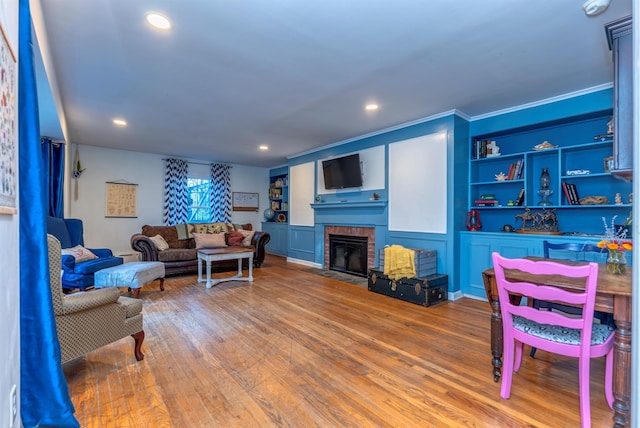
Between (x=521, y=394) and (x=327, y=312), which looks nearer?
(x=521, y=394)

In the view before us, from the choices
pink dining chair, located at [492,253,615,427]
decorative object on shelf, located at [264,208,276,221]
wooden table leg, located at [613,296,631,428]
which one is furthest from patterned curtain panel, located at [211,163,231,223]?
wooden table leg, located at [613,296,631,428]

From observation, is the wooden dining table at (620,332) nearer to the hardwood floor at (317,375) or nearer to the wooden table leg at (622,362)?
the wooden table leg at (622,362)

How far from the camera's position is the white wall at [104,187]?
19.8ft

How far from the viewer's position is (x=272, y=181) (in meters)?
8.79

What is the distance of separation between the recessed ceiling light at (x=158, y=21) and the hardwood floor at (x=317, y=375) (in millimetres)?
2485

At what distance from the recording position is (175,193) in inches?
274

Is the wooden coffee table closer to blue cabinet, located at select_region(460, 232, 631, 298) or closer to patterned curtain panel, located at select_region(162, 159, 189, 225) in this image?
patterned curtain panel, located at select_region(162, 159, 189, 225)

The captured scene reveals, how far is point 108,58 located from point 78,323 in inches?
87.2

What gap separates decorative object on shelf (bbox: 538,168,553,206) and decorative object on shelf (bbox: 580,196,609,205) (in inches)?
13.3

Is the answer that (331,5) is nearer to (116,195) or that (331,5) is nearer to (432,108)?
(432,108)

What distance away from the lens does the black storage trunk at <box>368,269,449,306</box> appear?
373 centimetres

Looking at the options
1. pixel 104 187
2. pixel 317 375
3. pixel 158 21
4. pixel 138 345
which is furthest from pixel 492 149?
pixel 104 187

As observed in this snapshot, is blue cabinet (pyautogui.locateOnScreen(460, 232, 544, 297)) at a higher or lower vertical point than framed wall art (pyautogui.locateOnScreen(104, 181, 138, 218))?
lower

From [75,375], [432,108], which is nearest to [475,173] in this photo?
[432,108]
